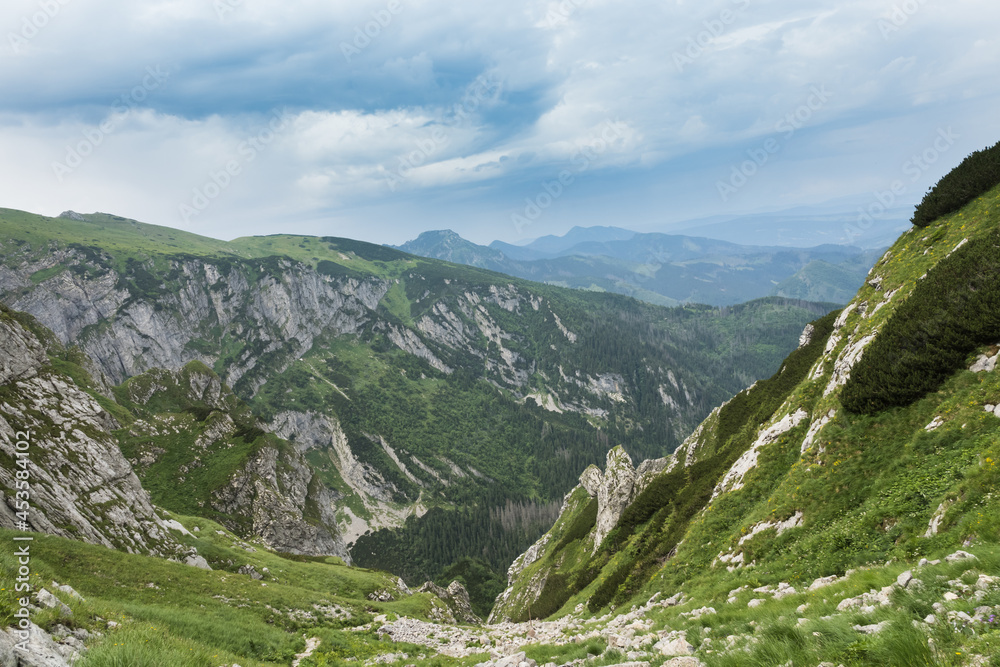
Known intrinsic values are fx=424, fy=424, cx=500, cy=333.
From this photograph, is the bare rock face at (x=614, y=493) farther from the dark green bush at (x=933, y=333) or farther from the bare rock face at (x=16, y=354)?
the bare rock face at (x=16, y=354)

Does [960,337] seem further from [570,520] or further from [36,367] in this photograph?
[570,520]

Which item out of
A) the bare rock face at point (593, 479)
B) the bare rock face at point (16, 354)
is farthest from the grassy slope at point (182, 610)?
the bare rock face at point (593, 479)

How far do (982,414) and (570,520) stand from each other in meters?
78.7

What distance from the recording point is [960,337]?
1944cm

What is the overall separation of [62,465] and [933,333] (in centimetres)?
5881

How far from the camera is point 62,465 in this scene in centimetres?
3412

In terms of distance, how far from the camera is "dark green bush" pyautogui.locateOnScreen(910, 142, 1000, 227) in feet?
100

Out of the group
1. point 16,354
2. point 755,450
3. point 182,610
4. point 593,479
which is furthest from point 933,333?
point 16,354

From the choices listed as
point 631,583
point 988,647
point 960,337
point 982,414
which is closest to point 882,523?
point 982,414

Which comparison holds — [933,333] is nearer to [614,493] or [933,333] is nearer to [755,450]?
[755,450]

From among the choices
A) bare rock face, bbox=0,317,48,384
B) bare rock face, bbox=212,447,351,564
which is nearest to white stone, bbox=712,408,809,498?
bare rock face, bbox=0,317,48,384

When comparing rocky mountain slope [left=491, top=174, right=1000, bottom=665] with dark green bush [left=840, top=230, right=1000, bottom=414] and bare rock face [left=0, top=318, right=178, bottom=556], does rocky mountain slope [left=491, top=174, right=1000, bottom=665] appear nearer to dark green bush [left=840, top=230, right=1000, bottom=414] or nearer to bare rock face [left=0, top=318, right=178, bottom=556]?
dark green bush [left=840, top=230, right=1000, bottom=414]

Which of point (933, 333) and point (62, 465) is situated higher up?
point (933, 333)

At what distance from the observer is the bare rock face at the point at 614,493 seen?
172ft
